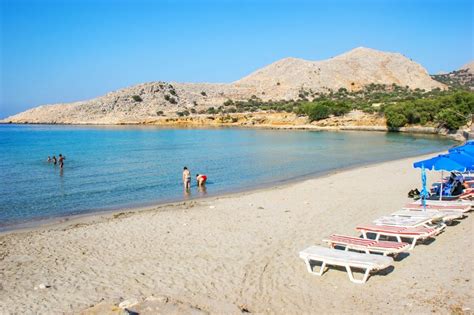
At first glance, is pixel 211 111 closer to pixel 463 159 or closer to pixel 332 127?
pixel 332 127

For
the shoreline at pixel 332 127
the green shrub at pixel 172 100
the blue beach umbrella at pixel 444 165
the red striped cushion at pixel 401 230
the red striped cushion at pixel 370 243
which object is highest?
the green shrub at pixel 172 100

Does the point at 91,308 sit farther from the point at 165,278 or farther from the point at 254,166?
the point at 254,166

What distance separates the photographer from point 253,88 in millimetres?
167375

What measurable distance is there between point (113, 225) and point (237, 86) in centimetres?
16213

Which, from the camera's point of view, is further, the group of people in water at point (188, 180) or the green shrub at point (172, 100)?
the green shrub at point (172, 100)

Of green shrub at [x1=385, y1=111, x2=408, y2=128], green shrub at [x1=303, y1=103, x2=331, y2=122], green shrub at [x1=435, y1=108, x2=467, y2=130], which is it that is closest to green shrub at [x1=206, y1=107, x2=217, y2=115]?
green shrub at [x1=303, y1=103, x2=331, y2=122]

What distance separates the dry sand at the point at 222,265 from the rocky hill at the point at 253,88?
114098 millimetres

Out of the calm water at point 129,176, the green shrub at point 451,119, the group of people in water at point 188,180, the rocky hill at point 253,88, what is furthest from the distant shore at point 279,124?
the group of people in water at point 188,180

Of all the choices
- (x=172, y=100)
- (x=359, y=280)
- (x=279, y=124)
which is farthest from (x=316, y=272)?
(x=172, y=100)

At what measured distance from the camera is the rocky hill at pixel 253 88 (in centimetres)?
14750

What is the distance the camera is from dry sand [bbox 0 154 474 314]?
8.28 meters

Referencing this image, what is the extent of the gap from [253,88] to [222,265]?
15939 cm

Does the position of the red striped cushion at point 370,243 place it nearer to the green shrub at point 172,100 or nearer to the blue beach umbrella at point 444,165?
the blue beach umbrella at point 444,165

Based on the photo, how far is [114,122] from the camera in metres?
139
